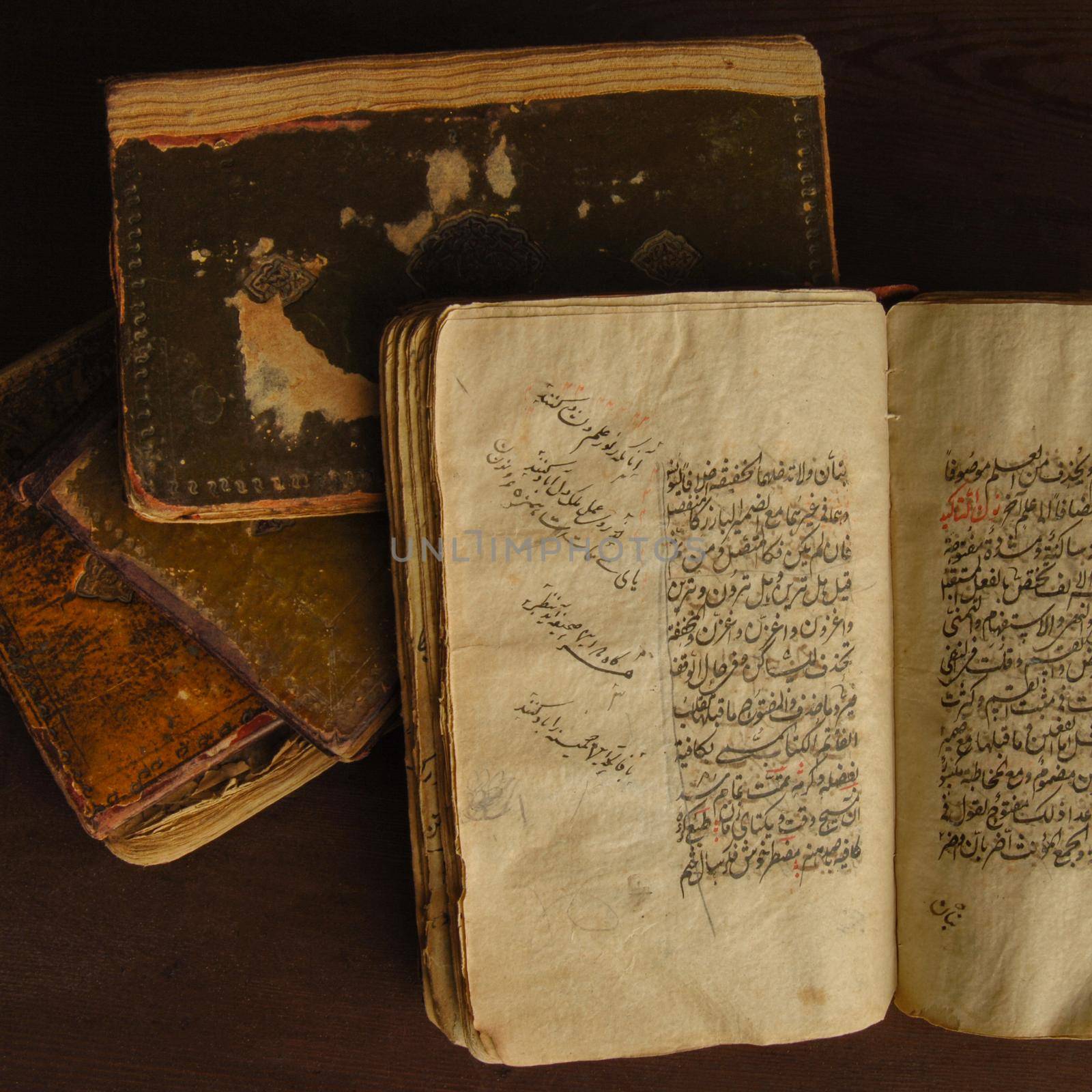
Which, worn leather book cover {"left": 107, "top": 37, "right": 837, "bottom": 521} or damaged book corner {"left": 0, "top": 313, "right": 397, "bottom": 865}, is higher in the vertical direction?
worn leather book cover {"left": 107, "top": 37, "right": 837, "bottom": 521}

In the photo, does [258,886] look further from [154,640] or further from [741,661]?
[741,661]

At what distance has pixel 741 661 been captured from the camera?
40.7 inches

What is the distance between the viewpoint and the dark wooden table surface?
1273mm

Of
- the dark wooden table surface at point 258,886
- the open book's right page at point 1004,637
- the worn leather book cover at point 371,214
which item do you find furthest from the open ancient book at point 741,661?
the dark wooden table surface at point 258,886

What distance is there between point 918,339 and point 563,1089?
1.11 m

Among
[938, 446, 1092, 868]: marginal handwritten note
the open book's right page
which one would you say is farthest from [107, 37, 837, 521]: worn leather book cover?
[938, 446, 1092, 868]: marginal handwritten note

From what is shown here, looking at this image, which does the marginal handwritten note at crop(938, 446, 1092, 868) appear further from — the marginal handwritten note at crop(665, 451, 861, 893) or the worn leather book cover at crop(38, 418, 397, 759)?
the worn leather book cover at crop(38, 418, 397, 759)

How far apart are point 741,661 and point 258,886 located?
30.2 inches

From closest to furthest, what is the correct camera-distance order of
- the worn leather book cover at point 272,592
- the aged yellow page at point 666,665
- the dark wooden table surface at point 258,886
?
the aged yellow page at point 666,665
the worn leather book cover at point 272,592
the dark wooden table surface at point 258,886

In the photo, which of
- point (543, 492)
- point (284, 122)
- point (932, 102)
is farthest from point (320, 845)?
point (932, 102)

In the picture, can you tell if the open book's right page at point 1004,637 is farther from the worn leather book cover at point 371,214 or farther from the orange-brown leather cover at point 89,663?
the orange-brown leather cover at point 89,663

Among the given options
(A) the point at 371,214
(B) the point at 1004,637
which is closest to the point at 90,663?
(A) the point at 371,214

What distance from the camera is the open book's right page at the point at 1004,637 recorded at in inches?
40.8

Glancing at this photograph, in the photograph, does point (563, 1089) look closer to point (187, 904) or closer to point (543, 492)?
point (187, 904)
